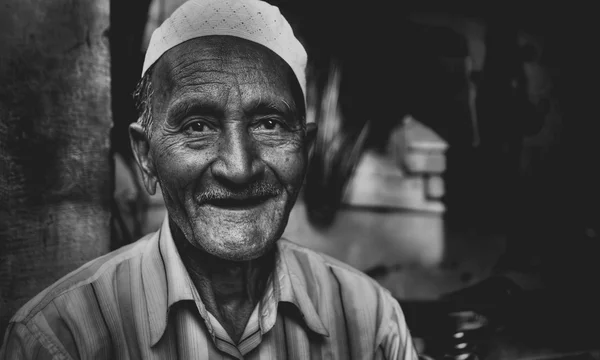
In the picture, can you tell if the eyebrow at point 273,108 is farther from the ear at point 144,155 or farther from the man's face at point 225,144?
the ear at point 144,155

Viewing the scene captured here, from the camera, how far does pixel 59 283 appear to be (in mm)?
1752

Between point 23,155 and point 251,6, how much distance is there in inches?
40.5

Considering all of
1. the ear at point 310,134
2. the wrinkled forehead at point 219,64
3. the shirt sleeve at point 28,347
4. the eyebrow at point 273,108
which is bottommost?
the shirt sleeve at point 28,347

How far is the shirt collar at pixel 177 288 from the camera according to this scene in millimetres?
1689

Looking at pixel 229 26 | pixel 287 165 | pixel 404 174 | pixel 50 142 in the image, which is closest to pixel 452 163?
pixel 404 174

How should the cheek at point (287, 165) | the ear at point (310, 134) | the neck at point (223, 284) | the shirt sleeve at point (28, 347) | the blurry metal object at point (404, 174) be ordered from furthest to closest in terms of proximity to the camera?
the blurry metal object at point (404, 174) < the ear at point (310, 134) < the neck at point (223, 284) < the cheek at point (287, 165) < the shirt sleeve at point (28, 347)

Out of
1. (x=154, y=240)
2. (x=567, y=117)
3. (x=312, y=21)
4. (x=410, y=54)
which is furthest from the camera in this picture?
(x=567, y=117)

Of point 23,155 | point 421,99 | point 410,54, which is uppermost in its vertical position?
point 410,54

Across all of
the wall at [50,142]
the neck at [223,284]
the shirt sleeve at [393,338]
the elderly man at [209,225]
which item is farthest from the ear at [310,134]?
the wall at [50,142]

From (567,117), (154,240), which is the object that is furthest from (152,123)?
(567,117)

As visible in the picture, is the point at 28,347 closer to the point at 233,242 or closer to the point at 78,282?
the point at 78,282

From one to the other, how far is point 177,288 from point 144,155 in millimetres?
445

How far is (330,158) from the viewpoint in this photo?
2980mm

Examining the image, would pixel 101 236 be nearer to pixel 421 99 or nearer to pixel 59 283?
pixel 59 283
